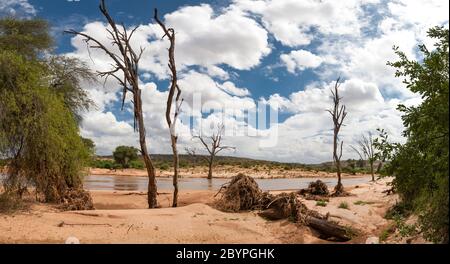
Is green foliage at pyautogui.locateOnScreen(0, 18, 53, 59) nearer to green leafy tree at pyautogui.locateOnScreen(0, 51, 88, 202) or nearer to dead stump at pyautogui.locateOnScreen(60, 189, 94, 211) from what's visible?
green leafy tree at pyautogui.locateOnScreen(0, 51, 88, 202)

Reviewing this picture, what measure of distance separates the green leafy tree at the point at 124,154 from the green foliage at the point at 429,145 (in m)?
65.4

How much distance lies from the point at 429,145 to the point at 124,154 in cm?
6815

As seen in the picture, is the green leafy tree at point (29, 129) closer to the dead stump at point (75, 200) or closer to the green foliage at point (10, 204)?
the dead stump at point (75, 200)

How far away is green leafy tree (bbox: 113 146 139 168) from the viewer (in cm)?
7288

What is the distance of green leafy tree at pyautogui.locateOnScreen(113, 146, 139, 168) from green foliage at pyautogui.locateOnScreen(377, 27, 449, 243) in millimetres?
65419

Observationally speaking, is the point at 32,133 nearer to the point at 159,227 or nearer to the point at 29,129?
the point at 29,129

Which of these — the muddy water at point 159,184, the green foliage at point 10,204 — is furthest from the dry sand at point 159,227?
the muddy water at point 159,184

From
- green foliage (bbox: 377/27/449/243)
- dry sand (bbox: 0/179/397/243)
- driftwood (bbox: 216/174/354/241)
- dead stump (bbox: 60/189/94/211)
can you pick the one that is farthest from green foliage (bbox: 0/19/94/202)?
green foliage (bbox: 377/27/449/243)
